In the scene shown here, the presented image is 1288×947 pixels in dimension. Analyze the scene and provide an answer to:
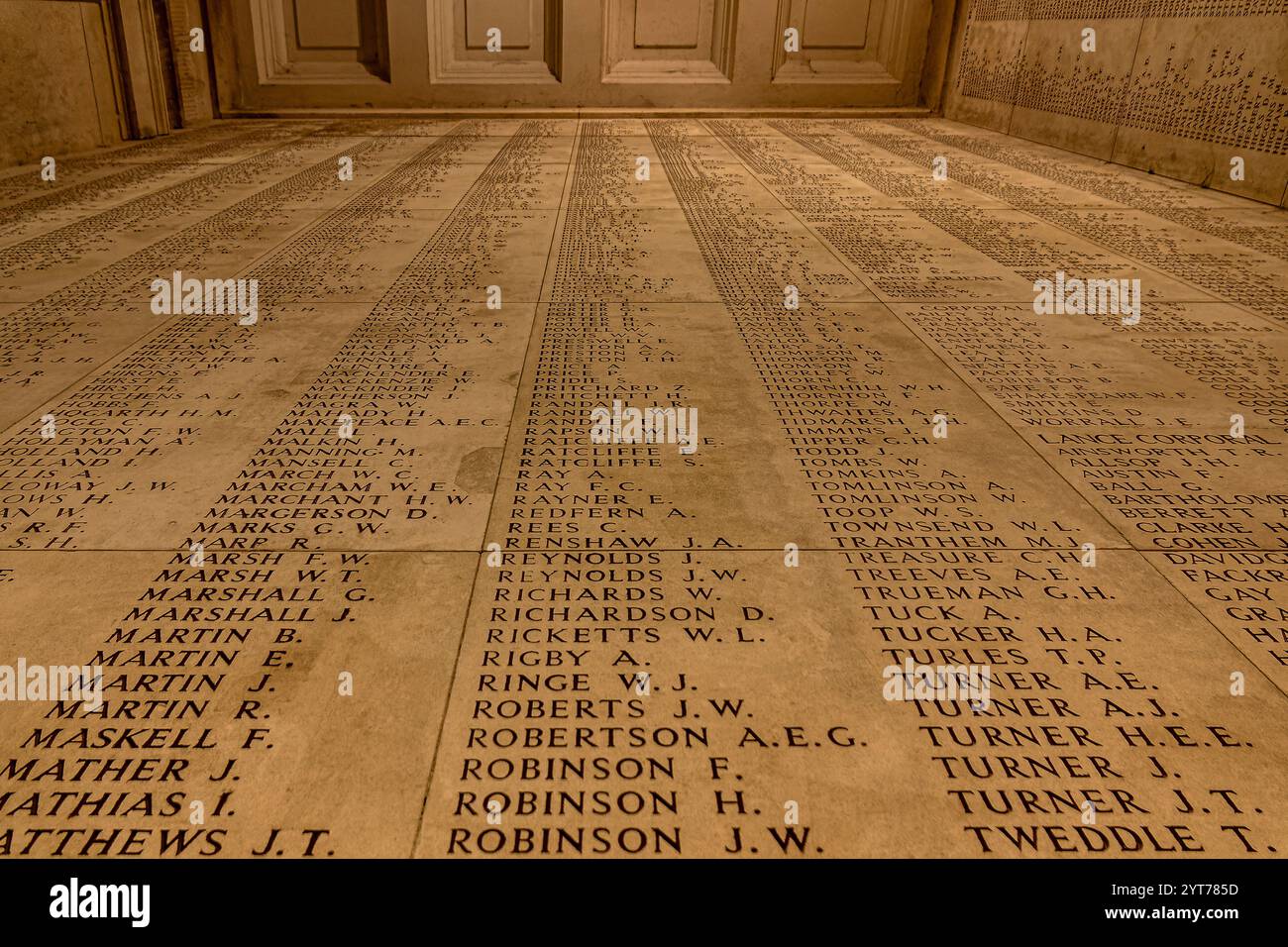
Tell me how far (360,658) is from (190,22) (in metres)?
13.4

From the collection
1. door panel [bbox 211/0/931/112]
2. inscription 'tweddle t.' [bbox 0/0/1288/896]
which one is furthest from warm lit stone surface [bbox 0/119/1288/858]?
door panel [bbox 211/0/931/112]

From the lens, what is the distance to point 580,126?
41.6ft

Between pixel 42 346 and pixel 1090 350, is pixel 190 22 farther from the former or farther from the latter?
pixel 1090 350

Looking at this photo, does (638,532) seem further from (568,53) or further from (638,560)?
(568,53)

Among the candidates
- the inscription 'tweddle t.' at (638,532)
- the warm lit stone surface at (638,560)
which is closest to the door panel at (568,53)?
the inscription 'tweddle t.' at (638,532)

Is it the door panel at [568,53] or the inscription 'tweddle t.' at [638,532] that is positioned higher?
the door panel at [568,53]

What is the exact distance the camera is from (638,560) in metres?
2.38

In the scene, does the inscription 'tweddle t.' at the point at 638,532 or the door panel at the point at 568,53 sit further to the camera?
the door panel at the point at 568,53

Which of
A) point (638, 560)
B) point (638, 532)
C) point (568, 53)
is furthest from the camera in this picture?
point (568, 53)

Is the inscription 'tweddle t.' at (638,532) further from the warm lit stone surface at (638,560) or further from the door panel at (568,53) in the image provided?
the door panel at (568,53)

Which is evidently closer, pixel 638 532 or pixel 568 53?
pixel 638 532

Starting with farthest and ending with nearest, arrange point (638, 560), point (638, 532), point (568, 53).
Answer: point (568, 53)
point (638, 532)
point (638, 560)

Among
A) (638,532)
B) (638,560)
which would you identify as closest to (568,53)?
(638,532)

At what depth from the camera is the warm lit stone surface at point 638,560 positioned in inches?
64.2
